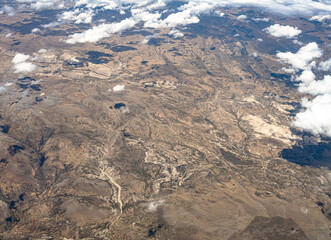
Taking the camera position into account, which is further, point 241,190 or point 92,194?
point 241,190

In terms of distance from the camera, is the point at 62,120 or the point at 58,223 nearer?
the point at 58,223

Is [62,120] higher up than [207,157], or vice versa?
[62,120]

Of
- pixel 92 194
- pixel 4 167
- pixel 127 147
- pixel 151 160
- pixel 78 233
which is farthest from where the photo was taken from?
pixel 127 147

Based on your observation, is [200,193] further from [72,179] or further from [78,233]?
[72,179]

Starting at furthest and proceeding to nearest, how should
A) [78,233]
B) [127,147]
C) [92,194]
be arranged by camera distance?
[127,147]
[92,194]
[78,233]

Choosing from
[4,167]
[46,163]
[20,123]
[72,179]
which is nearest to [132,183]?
[72,179]

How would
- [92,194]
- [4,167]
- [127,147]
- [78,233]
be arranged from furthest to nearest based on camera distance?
[127,147]
[4,167]
[92,194]
[78,233]

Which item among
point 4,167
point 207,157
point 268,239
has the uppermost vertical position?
point 4,167

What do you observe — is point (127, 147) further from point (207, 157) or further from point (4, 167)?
point (4, 167)

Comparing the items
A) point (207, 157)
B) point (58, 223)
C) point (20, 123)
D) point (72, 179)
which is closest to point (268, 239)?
point (207, 157)
